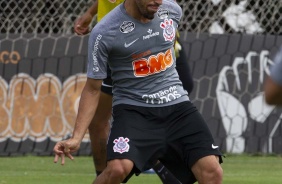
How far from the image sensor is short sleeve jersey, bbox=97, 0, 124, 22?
7.52 meters

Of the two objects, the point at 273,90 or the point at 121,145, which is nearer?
the point at 273,90

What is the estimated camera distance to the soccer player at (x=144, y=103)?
6016 millimetres

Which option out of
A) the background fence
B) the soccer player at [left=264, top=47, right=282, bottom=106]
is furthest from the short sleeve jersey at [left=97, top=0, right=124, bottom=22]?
the soccer player at [left=264, top=47, right=282, bottom=106]

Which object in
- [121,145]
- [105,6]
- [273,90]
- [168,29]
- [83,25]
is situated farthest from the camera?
[83,25]

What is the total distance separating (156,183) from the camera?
837 centimetres

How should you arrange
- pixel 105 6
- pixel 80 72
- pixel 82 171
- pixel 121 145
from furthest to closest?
pixel 80 72, pixel 82 171, pixel 105 6, pixel 121 145

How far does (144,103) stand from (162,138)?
26 cm

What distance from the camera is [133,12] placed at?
611 cm

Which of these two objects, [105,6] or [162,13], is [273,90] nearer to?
[162,13]

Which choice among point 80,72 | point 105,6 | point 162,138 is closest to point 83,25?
point 105,6

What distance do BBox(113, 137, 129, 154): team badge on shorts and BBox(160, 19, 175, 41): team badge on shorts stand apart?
727mm

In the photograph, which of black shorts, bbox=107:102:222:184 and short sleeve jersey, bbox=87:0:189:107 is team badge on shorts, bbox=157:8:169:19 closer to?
short sleeve jersey, bbox=87:0:189:107

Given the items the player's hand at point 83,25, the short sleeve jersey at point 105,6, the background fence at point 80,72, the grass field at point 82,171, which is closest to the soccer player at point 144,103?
the short sleeve jersey at point 105,6

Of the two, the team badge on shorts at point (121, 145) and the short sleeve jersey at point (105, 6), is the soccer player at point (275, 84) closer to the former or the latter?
the team badge on shorts at point (121, 145)
